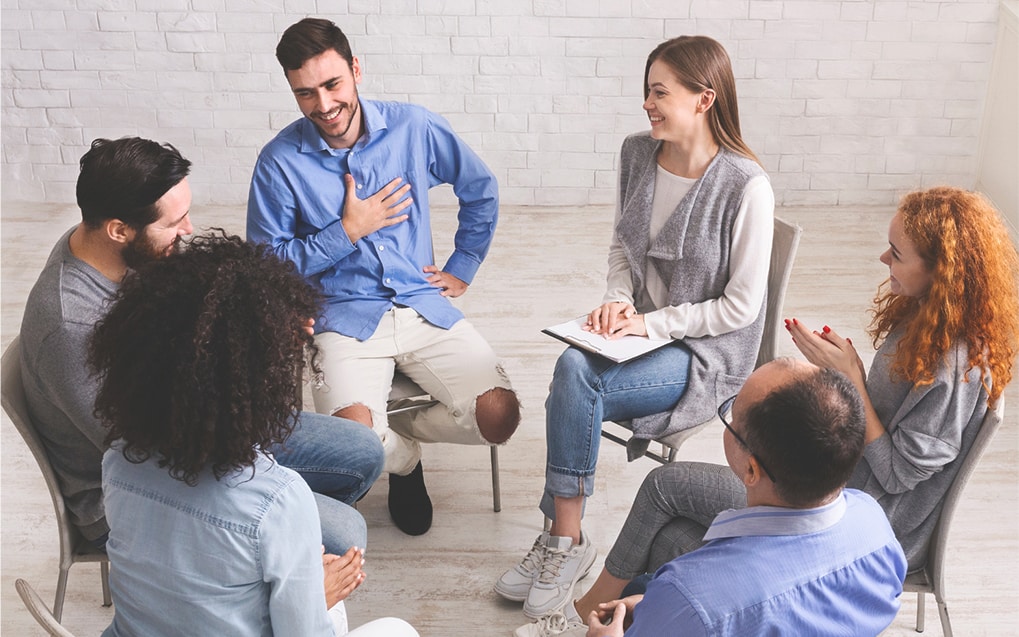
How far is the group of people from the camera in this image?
157 cm

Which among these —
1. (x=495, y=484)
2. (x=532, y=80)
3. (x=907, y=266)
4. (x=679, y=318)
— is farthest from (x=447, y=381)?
(x=532, y=80)

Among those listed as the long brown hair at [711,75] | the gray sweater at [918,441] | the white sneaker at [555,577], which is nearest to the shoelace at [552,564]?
the white sneaker at [555,577]

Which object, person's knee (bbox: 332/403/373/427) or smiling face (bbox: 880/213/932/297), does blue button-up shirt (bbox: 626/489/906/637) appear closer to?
smiling face (bbox: 880/213/932/297)

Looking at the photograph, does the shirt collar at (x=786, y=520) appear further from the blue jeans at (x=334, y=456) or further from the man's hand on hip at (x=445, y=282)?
the man's hand on hip at (x=445, y=282)

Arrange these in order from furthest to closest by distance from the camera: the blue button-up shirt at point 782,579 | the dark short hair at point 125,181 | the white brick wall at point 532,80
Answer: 1. the white brick wall at point 532,80
2. the dark short hair at point 125,181
3. the blue button-up shirt at point 782,579

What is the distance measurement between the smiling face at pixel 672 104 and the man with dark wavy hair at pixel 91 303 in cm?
114

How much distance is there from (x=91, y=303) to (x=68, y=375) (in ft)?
0.54

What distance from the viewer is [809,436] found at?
1565mm

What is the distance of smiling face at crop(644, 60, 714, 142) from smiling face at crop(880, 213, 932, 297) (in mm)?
650

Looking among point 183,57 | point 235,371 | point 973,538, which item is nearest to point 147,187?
point 235,371

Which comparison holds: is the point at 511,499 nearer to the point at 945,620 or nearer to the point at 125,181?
A: the point at 945,620

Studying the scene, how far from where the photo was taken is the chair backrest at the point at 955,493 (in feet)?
6.61

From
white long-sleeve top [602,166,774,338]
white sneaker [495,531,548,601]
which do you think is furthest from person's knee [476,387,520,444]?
white long-sleeve top [602,166,774,338]

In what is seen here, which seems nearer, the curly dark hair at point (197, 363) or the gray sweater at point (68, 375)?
the curly dark hair at point (197, 363)
